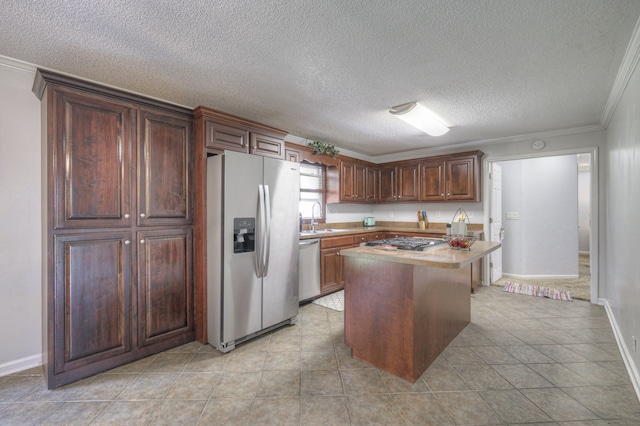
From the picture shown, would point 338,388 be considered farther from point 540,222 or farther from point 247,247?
point 540,222

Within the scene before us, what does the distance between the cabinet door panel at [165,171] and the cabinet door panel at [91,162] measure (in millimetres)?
109

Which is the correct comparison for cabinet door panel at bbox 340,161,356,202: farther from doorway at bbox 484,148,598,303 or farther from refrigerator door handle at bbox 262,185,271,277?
doorway at bbox 484,148,598,303

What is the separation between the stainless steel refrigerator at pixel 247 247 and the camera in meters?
2.54

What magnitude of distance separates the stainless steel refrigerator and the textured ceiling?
2.41ft

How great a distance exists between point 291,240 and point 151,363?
5.31ft

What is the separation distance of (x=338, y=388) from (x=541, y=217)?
16.6ft

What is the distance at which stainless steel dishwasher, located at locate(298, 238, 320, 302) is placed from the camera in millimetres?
3641

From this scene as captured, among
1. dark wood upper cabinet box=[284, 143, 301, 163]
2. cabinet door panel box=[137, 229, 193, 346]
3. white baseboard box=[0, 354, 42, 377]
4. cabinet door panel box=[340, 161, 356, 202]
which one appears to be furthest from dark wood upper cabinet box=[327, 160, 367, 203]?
white baseboard box=[0, 354, 42, 377]

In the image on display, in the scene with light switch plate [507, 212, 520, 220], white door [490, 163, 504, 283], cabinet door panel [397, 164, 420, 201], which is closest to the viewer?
white door [490, 163, 504, 283]

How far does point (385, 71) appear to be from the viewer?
7.14 feet

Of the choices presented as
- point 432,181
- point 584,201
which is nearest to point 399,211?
point 432,181

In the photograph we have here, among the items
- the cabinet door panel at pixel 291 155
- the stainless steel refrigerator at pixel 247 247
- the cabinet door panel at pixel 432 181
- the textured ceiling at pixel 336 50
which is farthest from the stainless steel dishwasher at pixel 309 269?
the cabinet door panel at pixel 432 181

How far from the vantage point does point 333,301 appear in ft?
12.7

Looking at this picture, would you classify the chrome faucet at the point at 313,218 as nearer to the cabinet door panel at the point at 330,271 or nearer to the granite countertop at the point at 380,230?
the granite countertop at the point at 380,230
